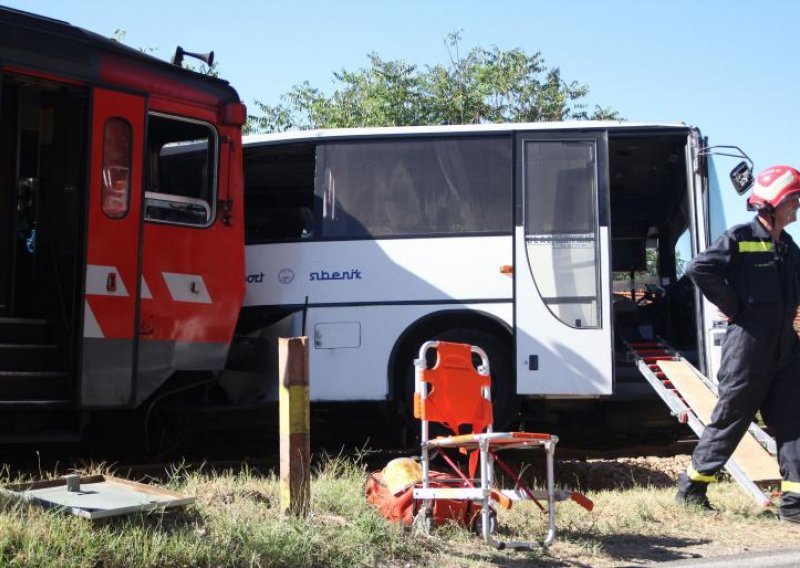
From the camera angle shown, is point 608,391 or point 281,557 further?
point 608,391

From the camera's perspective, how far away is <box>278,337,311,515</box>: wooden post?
4.71m

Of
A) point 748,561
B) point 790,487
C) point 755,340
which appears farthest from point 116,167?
point 790,487

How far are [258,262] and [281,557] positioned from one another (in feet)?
13.9

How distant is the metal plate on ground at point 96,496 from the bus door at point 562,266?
371 centimetres

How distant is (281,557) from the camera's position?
411 cm

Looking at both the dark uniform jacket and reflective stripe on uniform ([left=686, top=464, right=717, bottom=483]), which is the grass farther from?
the dark uniform jacket

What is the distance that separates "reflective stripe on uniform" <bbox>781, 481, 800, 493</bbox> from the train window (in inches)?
191

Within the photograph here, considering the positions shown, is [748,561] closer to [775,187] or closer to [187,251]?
[775,187]

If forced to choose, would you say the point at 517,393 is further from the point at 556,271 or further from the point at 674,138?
the point at 674,138

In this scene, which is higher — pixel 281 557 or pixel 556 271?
pixel 556 271

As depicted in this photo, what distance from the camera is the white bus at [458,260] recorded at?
7645 mm

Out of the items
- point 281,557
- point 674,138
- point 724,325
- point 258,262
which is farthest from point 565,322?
point 281,557

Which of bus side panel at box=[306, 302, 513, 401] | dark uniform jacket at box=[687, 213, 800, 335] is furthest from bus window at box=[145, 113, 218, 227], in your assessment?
dark uniform jacket at box=[687, 213, 800, 335]

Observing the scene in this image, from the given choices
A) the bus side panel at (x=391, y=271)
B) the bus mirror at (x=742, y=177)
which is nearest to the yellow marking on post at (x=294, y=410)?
the bus side panel at (x=391, y=271)
